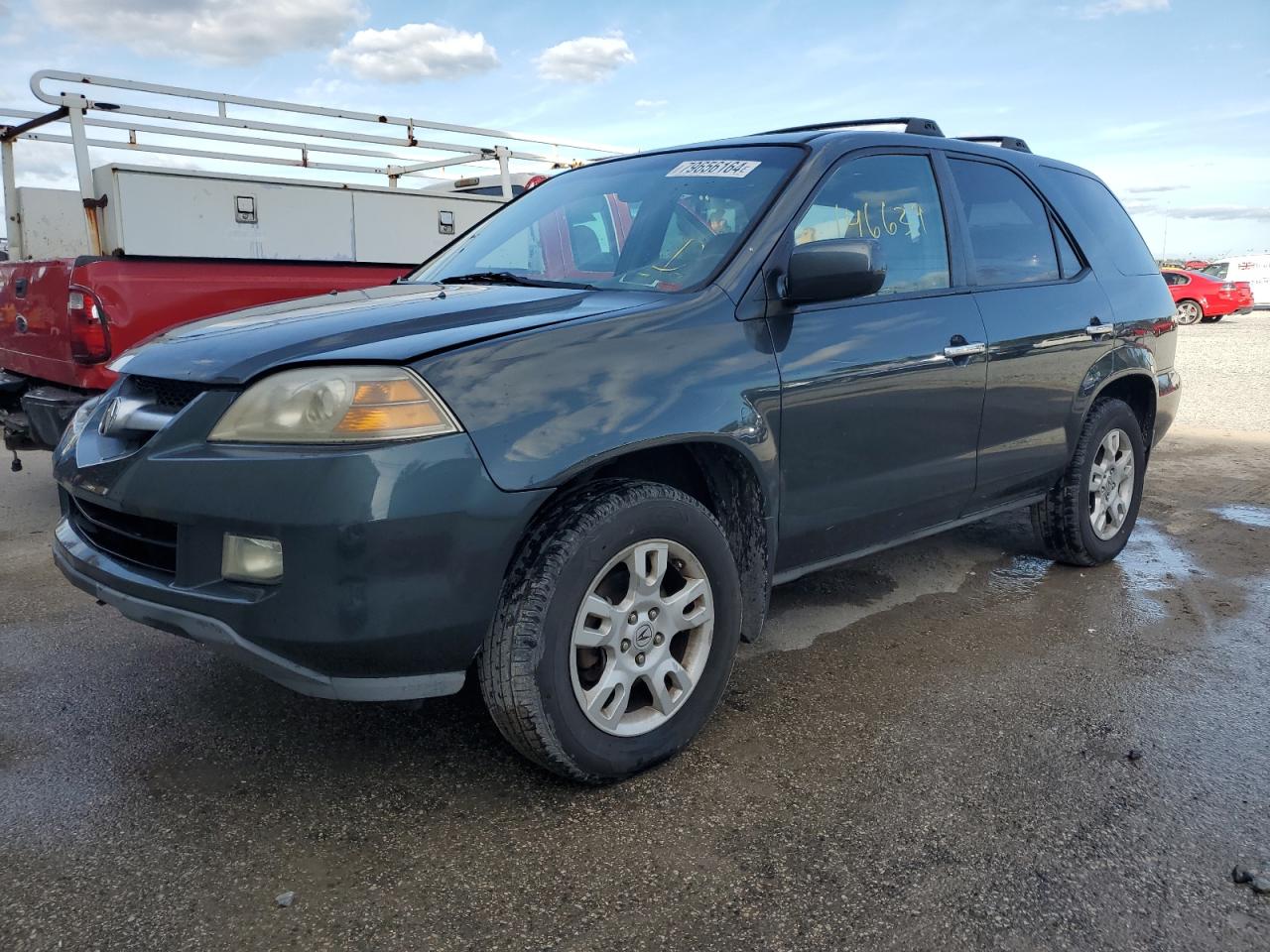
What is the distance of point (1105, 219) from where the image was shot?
4.71m

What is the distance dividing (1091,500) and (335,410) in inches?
143

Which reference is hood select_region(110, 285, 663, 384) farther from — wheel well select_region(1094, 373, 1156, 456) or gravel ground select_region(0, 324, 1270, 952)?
wheel well select_region(1094, 373, 1156, 456)

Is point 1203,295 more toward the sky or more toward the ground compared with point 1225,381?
more toward the sky

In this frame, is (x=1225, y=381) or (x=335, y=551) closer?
(x=335, y=551)

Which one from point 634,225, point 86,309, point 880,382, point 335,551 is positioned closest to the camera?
point 335,551

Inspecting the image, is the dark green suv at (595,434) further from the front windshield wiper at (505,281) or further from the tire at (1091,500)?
the tire at (1091,500)

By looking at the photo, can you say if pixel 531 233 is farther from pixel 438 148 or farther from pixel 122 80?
pixel 438 148

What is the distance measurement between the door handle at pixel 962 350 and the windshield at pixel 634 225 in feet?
2.76

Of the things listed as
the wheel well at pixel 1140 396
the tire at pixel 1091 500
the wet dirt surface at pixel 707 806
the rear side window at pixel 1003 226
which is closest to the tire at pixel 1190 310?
the wheel well at pixel 1140 396

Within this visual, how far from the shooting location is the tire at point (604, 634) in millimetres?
2408

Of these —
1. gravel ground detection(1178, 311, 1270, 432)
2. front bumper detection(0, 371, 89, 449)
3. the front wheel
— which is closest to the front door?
front bumper detection(0, 371, 89, 449)

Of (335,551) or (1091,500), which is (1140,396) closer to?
(1091,500)

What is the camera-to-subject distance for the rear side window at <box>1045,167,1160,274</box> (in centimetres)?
449

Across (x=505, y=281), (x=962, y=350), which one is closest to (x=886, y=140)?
(x=962, y=350)
